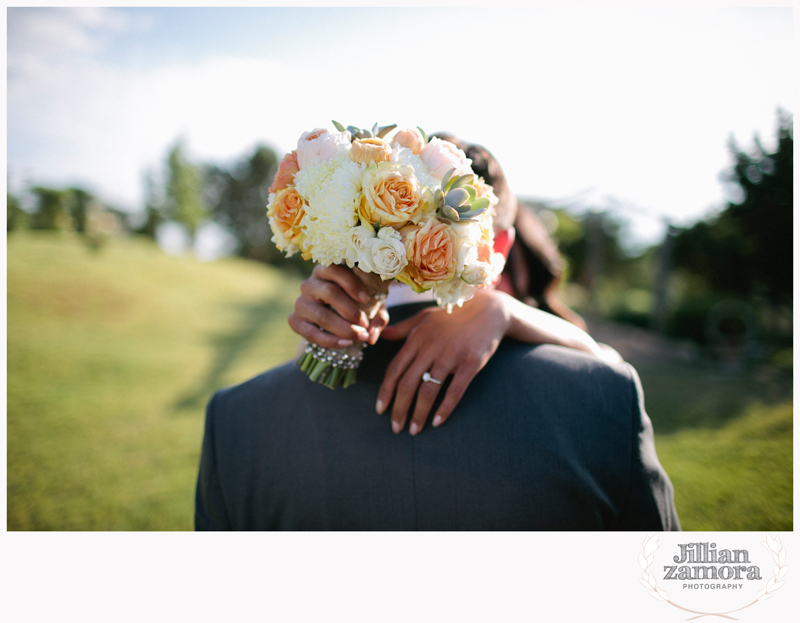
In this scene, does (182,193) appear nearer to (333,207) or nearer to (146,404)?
(146,404)

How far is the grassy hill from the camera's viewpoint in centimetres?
396

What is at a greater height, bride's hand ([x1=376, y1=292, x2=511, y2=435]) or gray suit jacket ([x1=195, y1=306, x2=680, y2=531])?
bride's hand ([x1=376, y1=292, x2=511, y2=435])

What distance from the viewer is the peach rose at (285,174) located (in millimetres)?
1254

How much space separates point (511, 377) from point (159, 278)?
13.0 meters

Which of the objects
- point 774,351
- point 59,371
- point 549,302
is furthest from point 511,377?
point 774,351

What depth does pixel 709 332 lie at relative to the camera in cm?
897

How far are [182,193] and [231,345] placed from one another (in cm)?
1828

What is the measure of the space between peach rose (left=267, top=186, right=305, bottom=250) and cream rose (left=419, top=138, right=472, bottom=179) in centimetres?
36

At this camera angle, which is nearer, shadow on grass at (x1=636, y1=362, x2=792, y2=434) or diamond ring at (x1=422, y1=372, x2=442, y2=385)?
diamond ring at (x1=422, y1=372, x2=442, y2=385)

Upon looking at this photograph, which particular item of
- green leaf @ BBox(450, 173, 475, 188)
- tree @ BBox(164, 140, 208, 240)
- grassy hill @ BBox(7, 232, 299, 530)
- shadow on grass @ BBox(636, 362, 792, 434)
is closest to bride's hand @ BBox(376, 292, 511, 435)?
green leaf @ BBox(450, 173, 475, 188)

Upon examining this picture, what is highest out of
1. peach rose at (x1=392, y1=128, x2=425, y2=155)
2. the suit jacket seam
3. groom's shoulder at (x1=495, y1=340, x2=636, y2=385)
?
peach rose at (x1=392, y1=128, x2=425, y2=155)

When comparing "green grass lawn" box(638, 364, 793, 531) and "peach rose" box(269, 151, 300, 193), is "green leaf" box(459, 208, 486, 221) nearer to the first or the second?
"peach rose" box(269, 151, 300, 193)
